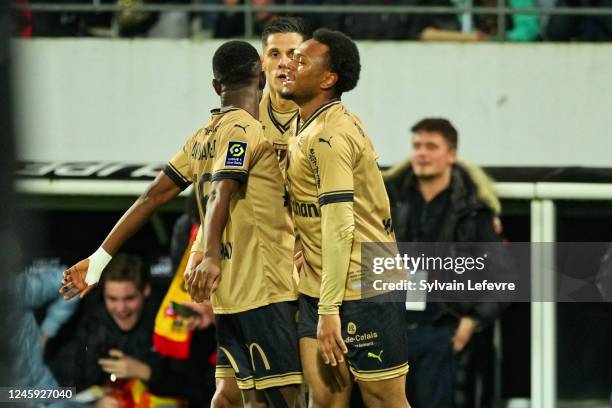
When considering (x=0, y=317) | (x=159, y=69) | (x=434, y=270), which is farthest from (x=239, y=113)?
(x=159, y=69)

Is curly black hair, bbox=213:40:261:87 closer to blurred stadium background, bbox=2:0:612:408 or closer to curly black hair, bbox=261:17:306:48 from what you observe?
curly black hair, bbox=261:17:306:48

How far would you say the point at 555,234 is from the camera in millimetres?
7574

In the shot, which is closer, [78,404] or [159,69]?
[78,404]

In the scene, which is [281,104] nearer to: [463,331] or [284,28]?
[284,28]

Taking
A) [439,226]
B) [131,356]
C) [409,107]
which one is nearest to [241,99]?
[439,226]

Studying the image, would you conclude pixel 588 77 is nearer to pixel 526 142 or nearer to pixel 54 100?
pixel 526 142

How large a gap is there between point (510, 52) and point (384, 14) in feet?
2.94

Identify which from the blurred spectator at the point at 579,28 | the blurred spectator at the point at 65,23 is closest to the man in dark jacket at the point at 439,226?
the blurred spectator at the point at 579,28

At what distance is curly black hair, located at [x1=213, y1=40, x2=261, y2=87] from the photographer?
470 centimetres

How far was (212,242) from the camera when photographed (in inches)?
176

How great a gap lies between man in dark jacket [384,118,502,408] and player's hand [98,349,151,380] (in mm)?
1584

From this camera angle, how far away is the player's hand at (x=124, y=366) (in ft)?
22.9

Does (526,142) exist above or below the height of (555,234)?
above

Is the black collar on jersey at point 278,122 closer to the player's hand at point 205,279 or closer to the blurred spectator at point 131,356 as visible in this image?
the player's hand at point 205,279
